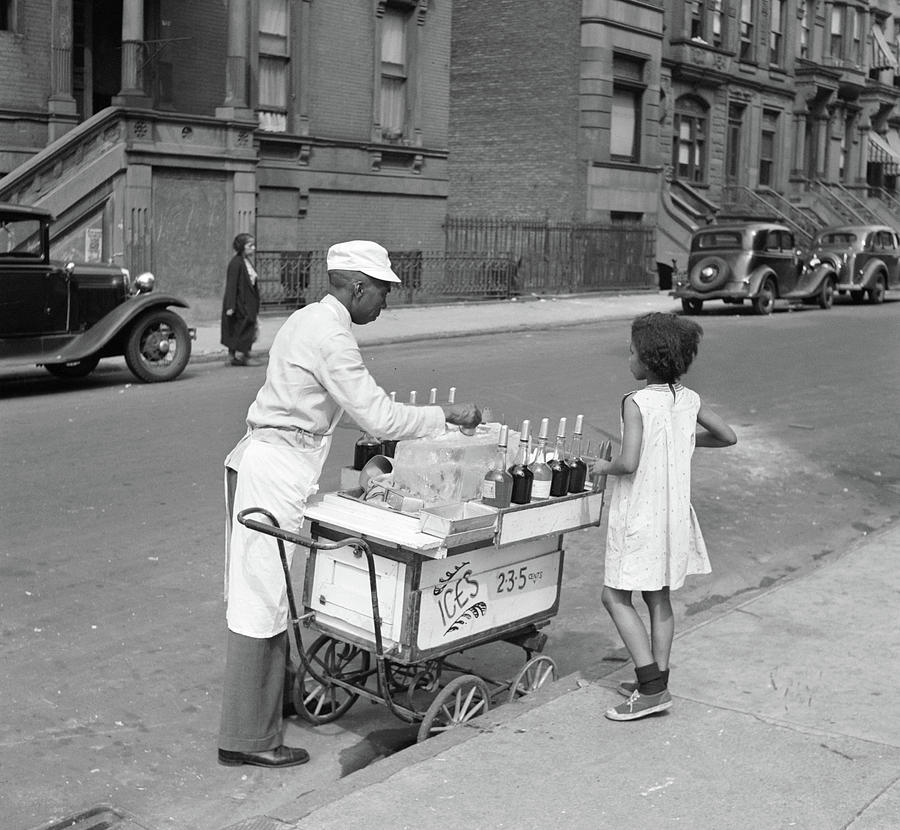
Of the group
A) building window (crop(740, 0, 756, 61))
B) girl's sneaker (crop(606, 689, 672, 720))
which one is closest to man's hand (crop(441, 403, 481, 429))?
girl's sneaker (crop(606, 689, 672, 720))

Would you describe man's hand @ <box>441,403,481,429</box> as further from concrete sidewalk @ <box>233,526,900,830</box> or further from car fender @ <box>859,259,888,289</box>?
car fender @ <box>859,259,888,289</box>

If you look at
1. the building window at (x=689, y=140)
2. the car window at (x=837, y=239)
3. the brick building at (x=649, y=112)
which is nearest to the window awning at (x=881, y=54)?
the brick building at (x=649, y=112)

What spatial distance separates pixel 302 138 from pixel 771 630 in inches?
801

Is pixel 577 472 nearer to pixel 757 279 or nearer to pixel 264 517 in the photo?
pixel 264 517

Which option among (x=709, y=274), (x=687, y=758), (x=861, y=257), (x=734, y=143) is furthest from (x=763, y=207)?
(x=687, y=758)

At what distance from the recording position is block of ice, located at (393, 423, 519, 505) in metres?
4.83

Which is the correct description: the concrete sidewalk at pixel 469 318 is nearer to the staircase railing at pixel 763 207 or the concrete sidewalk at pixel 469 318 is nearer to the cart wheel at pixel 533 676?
the staircase railing at pixel 763 207

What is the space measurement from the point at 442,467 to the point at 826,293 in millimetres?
25273

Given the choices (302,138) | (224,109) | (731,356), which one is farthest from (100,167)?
(731,356)

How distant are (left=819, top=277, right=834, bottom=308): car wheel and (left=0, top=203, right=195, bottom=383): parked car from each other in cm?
1763

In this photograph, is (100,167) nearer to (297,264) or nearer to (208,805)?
(297,264)

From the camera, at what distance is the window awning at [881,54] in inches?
1908

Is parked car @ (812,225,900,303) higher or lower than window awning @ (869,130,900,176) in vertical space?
lower

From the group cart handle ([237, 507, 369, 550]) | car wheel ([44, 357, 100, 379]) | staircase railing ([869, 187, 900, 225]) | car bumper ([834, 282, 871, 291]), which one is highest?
staircase railing ([869, 187, 900, 225])
